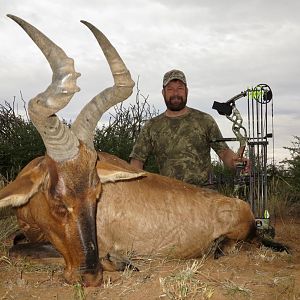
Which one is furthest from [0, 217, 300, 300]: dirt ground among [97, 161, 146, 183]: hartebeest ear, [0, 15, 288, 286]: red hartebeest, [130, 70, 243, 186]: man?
[130, 70, 243, 186]: man

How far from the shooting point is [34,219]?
16.1 ft

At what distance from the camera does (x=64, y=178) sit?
13.5 ft

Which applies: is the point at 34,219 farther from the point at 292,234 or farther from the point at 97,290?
the point at 292,234

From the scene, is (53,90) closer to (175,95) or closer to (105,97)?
(105,97)

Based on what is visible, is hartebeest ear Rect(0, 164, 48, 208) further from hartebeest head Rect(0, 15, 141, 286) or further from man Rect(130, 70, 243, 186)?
man Rect(130, 70, 243, 186)

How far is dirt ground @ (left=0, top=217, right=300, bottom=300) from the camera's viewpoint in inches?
150

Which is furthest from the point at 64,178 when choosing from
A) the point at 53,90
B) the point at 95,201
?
the point at 53,90

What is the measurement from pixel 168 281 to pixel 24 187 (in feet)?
4.81

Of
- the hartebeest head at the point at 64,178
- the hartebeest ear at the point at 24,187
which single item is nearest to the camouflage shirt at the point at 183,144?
the hartebeest head at the point at 64,178

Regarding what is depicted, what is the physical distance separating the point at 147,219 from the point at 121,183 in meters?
0.51

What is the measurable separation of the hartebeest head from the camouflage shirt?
3584 millimetres

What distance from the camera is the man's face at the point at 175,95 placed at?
26.8 feet

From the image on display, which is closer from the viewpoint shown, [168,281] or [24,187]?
[168,281]

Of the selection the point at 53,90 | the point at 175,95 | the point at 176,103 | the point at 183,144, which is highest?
the point at 175,95
